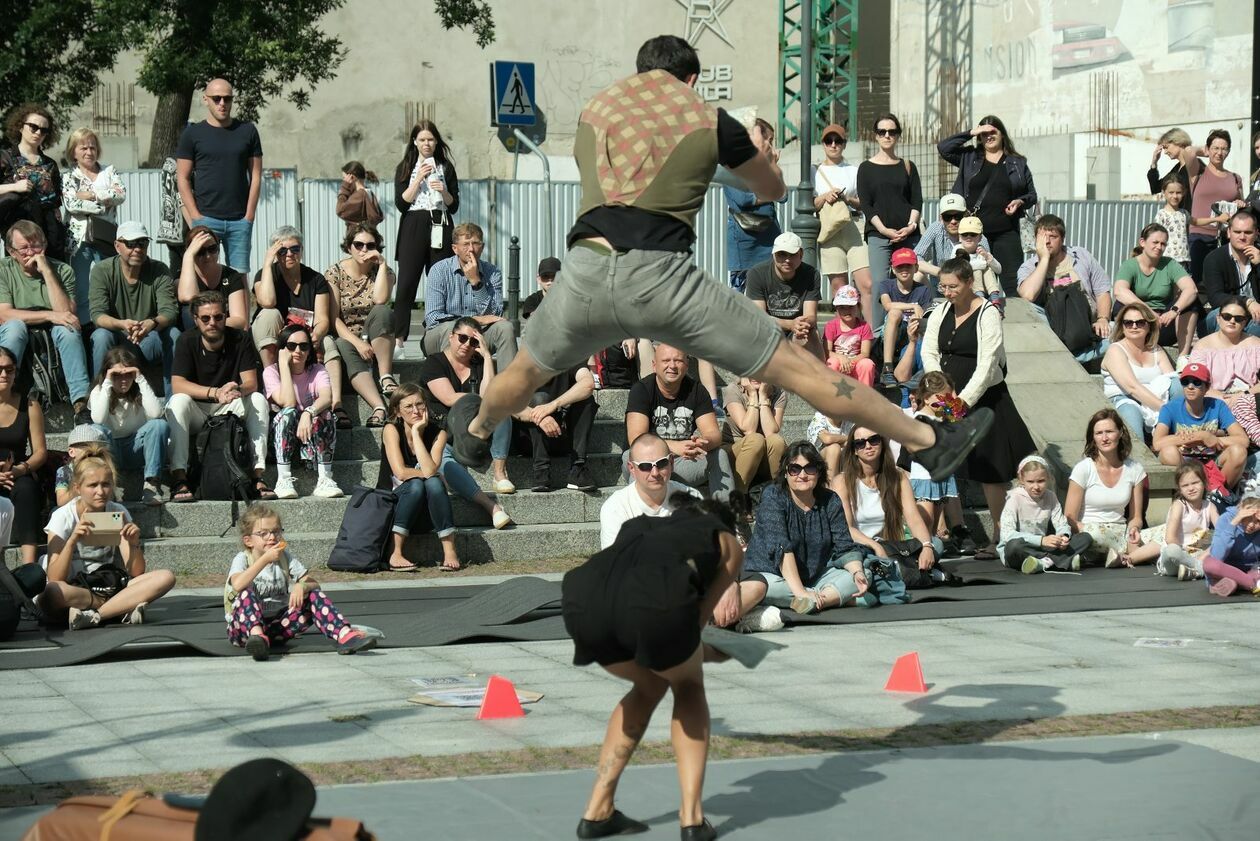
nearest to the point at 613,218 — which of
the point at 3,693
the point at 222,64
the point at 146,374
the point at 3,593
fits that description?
the point at 3,693

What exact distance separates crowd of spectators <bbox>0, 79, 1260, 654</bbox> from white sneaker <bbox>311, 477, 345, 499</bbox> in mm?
17

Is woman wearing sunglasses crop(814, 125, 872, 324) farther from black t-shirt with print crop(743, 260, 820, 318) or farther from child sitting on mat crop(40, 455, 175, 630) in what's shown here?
child sitting on mat crop(40, 455, 175, 630)

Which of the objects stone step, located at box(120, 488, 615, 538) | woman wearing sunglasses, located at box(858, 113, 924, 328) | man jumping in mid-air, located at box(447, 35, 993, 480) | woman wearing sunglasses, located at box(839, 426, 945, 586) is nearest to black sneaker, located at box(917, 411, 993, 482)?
man jumping in mid-air, located at box(447, 35, 993, 480)

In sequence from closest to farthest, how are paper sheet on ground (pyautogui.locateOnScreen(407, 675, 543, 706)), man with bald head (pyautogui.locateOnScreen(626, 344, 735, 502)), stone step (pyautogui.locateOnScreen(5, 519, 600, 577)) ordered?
1. paper sheet on ground (pyautogui.locateOnScreen(407, 675, 543, 706))
2. stone step (pyautogui.locateOnScreen(5, 519, 600, 577))
3. man with bald head (pyautogui.locateOnScreen(626, 344, 735, 502))

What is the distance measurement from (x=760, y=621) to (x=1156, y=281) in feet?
24.8

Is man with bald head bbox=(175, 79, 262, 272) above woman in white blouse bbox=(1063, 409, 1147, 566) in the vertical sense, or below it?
above

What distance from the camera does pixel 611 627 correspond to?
545cm

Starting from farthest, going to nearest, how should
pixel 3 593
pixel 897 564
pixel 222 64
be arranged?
pixel 222 64 → pixel 897 564 → pixel 3 593

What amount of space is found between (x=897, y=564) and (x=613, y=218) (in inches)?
216

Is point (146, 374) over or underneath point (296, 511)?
over

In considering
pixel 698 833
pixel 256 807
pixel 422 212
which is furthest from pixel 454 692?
pixel 422 212

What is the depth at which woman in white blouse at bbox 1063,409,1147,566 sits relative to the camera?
12.4 metres

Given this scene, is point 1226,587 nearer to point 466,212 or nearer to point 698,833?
point 698,833

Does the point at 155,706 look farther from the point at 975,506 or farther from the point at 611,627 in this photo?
the point at 975,506
